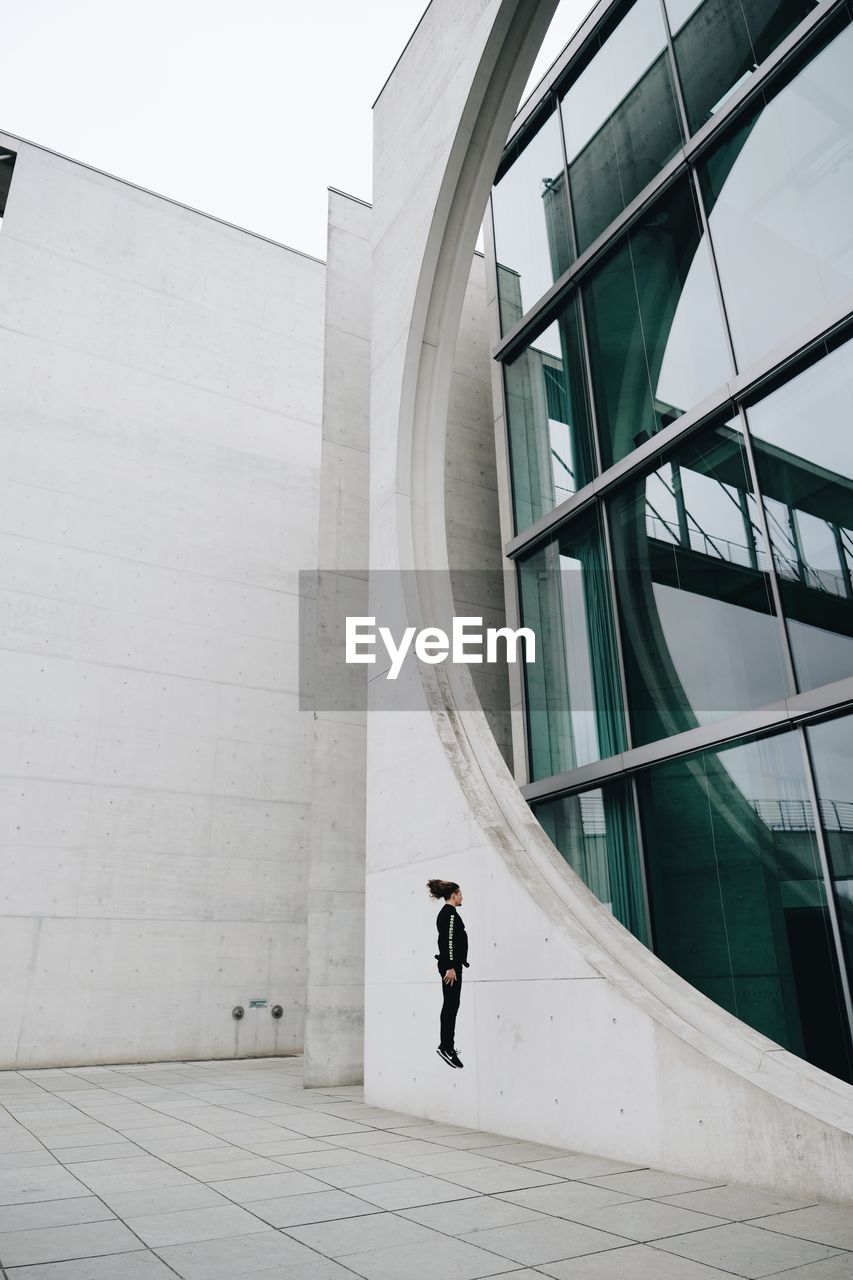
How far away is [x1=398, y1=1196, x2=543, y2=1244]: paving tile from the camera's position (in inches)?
142

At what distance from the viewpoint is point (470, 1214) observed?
381 cm

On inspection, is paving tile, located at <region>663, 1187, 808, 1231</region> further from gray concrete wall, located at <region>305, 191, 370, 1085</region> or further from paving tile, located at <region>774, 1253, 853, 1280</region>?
gray concrete wall, located at <region>305, 191, 370, 1085</region>

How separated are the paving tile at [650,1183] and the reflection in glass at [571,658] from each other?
4748mm

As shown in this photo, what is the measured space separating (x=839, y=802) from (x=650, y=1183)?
11.5ft

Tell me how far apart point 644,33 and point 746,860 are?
9.11 metres

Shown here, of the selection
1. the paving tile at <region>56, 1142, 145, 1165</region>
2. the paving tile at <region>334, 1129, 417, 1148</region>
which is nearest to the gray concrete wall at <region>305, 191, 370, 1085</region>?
the paving tile at <region>334, 1129, 417, 1148</region>

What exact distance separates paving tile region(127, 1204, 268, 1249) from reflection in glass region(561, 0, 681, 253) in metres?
10.1

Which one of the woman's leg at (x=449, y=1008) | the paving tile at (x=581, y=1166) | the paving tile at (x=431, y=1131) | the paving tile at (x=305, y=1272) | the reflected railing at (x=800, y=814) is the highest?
the reflected railing at (x=800, y=814)

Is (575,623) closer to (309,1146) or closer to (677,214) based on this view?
(677,214)

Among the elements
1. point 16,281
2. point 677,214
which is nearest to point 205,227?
point 16,281

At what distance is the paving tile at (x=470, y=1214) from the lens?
3.62m

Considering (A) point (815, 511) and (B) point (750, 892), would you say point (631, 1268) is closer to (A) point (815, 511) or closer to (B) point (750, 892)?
(B) point (750, 892)

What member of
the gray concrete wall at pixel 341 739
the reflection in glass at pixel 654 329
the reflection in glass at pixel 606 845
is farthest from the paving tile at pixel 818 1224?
the reflection in glass at pixel 654 329

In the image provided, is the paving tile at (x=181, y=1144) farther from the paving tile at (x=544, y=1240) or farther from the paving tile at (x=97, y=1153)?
the paving tile at (x=544, y=1240)
